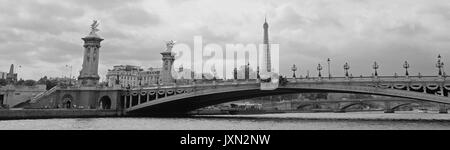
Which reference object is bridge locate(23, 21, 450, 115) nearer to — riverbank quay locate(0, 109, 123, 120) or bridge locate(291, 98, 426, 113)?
riverbank quay locate(0, 109, 123, 120)

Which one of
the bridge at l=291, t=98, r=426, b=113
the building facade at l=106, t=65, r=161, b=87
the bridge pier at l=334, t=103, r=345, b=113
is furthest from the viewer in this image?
the building facade at l=106, t=65, r=161, b=87

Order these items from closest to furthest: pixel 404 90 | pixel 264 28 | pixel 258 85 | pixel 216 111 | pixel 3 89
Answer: pixel 404 90 < pixel 258 85 < pixel 3 89 < pixel 216 111 < pixel 264 28

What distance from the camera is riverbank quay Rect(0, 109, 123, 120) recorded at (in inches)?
1827

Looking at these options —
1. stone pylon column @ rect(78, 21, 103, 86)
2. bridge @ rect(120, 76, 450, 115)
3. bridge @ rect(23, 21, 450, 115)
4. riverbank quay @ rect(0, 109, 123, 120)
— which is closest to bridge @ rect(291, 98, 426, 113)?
bridge @ rect(23, 21, 450, 115)

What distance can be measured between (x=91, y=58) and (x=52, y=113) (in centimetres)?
1756

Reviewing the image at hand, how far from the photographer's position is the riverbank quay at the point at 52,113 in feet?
152

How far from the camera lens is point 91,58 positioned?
6875cm

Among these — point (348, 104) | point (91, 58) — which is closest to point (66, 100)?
point (91, 58)

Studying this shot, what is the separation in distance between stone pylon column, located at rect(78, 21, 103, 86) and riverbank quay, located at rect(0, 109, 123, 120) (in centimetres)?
837

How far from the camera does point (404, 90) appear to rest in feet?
148

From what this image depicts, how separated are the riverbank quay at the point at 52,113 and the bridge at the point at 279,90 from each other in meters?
4.75
